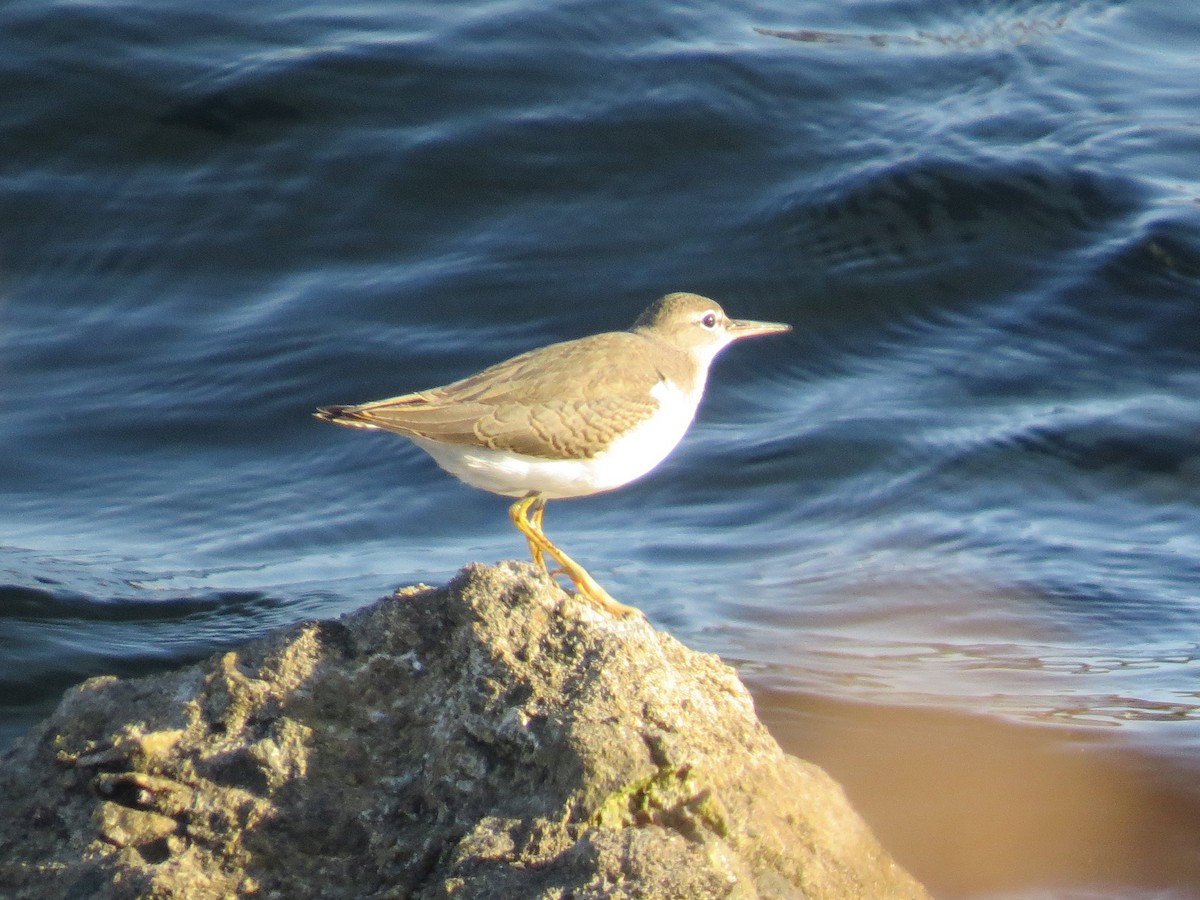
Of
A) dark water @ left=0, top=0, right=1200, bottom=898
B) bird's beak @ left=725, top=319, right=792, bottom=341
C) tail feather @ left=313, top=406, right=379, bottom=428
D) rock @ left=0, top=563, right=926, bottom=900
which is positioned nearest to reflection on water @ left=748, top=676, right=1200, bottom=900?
dark water @ left=0, top=0, right=1200, bottom=898

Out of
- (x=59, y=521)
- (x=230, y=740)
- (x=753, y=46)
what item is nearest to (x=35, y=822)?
(x=230, y=740)

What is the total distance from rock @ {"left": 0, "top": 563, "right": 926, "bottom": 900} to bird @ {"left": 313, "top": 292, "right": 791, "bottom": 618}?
172 centimetres

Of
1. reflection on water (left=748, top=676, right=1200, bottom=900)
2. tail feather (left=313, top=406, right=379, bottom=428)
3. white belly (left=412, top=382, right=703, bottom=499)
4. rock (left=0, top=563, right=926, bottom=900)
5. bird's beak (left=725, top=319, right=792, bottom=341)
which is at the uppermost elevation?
bird's beak (left=725, top=319, right=792, bottom=341)

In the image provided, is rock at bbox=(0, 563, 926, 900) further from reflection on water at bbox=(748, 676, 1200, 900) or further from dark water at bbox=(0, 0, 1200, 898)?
dark water at bbox=(0, 0, 1200, 898)

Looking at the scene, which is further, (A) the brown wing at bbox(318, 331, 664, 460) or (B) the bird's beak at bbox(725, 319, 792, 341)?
(B) the bird's beak at bbox(725, 319, 792, 341)

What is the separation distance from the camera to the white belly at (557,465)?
19.5ft

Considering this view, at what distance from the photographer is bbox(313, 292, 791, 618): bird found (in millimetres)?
5902

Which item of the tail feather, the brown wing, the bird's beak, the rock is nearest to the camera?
the rock

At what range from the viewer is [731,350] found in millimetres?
11547

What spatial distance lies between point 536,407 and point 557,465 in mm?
267

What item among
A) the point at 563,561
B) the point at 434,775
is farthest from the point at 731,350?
the point at 434,775

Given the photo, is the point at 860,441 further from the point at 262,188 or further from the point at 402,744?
the point at 402,744

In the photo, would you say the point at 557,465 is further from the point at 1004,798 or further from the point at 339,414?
the point at 1004,798

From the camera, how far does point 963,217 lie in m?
12.5
